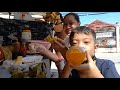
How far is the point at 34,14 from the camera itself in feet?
8.86

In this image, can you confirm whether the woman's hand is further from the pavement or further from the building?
the building

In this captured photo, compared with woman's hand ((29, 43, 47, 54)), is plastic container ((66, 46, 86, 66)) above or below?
below

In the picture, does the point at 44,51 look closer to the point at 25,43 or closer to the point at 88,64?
the point at 25,43

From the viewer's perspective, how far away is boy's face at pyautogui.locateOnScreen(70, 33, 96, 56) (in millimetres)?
2480

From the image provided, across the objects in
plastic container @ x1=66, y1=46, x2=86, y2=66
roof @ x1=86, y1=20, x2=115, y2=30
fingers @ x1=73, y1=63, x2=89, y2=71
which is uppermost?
roof @ x1=86, y1=20, x2=115, y2=30

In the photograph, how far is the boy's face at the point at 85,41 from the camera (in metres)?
2.48

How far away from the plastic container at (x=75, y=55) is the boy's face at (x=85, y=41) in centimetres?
5

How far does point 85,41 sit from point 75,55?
0.19 meters

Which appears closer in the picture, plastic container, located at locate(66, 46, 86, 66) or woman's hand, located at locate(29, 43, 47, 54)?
plastic container, located at locate(66, 46, 86, 66)

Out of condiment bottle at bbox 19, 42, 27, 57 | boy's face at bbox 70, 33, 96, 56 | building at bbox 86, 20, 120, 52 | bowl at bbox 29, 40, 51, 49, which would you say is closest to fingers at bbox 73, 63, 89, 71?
boy's face at bbox 70, 33, 96, 56

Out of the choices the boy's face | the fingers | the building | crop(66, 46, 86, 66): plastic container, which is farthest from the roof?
the fingers

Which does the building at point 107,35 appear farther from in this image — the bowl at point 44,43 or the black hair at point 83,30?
the bowl at point 44,43

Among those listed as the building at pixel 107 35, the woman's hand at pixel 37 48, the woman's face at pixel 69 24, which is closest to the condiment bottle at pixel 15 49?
the woman's hand at pixel 37 48

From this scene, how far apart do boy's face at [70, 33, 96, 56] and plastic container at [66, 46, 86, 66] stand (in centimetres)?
5
